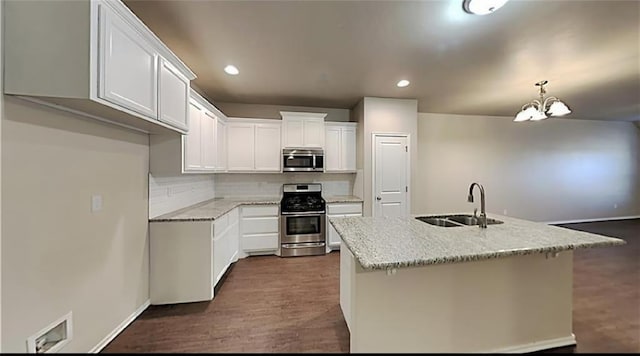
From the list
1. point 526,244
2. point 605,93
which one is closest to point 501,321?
point 526,244

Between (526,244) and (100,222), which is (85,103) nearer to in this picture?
(100,222)

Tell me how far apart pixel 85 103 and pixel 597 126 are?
9815 mm

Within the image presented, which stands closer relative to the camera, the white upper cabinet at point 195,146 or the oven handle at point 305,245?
the white upper cabinet at point 195,146

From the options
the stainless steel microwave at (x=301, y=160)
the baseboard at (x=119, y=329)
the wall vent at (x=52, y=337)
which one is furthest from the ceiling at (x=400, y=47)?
the baseboard at (x=119, y=329)

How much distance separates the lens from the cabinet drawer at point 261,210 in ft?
13.5

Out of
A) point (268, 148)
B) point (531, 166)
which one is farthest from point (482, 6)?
point (531, 166)

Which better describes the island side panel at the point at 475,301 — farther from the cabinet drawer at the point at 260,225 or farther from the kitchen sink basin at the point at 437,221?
the cabinet drawer at the point at 260,225

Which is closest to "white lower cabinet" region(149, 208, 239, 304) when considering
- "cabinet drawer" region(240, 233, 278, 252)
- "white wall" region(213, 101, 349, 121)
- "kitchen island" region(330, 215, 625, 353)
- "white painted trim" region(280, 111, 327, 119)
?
"cabinet drawer" region(240, 233, 278, 252)

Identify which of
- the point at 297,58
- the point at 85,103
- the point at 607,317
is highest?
the point at 297,58

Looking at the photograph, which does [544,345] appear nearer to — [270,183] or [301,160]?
[301,160]

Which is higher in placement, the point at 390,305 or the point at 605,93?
the point at 605,93

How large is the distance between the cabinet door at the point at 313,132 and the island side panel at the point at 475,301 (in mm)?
3006

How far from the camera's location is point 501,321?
1.77 m

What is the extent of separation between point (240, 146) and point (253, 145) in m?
0.21
